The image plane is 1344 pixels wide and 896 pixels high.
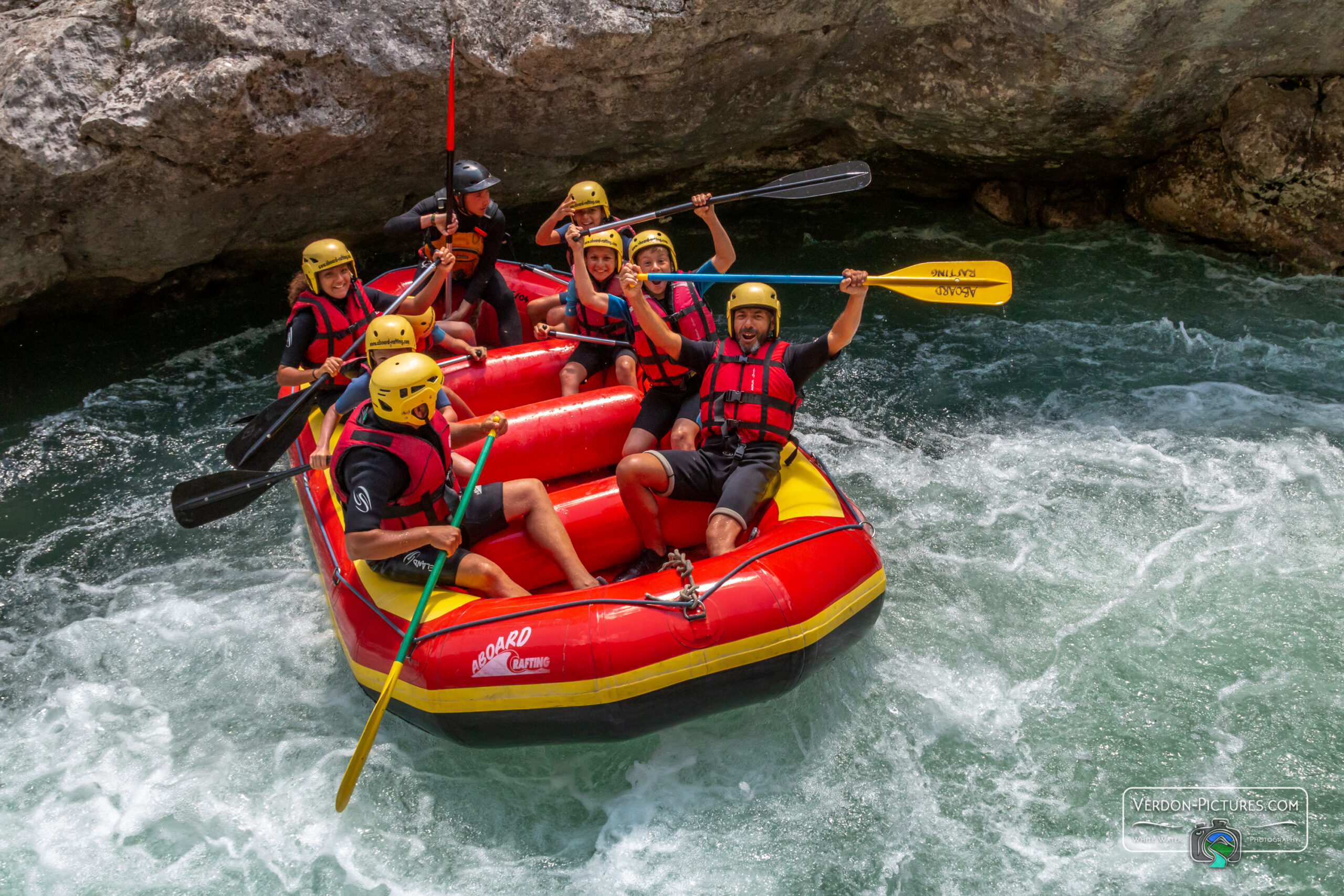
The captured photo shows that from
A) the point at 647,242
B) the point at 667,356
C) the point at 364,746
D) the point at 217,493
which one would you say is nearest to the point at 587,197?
the point at 647,242

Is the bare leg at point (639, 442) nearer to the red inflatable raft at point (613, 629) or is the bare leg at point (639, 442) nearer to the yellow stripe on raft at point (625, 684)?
the red inflatable raft at point (613, 629)

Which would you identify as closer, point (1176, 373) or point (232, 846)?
point (232, 846)

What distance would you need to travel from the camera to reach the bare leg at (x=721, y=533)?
3844mm

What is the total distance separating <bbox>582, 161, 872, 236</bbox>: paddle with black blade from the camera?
5227mm

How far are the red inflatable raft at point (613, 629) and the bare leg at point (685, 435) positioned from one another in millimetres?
486

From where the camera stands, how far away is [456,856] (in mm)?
3480

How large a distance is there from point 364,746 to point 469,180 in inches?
130

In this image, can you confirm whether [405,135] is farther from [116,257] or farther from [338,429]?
[338,429]

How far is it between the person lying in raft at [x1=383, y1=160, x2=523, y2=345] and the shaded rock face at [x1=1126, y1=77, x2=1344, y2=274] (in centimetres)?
494

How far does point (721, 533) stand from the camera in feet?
12.7

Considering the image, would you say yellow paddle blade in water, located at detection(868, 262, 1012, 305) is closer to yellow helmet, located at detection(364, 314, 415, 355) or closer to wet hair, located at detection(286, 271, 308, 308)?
yellow helmet, located at detection(364, 314, 415, 355)

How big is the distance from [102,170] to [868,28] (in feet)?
15.7

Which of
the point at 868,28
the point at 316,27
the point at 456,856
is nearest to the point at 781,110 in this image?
the point at 868,28

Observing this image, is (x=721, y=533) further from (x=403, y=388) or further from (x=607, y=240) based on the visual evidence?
(x=607, y=240)
